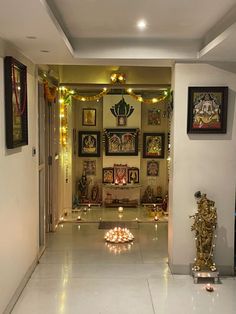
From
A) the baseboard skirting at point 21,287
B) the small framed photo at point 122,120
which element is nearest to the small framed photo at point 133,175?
the small framed photo at point 122,120

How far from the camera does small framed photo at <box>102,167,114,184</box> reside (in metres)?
8.29

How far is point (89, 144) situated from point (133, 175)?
3.85 feet

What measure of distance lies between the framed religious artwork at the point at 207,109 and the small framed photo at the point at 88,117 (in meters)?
4.30

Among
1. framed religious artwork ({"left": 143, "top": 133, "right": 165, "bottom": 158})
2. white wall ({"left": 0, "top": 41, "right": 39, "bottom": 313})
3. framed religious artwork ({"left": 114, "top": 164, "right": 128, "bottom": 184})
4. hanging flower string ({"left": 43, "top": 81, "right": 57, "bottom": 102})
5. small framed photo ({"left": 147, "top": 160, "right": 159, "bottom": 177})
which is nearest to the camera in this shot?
white wall ({"left": 0, "top": 41, "right": 39, "bottom": 313})

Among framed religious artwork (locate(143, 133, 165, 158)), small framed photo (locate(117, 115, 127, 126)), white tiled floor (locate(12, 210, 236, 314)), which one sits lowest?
white tiled floor (locate(12, 210, 236, 314))

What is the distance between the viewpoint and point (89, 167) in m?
8.48

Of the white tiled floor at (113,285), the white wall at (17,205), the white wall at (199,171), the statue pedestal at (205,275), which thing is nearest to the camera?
the white wall at (17,205)

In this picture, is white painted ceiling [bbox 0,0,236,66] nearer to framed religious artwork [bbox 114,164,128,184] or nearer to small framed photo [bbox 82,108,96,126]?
small framed photo [bbox 82,108,96,126]

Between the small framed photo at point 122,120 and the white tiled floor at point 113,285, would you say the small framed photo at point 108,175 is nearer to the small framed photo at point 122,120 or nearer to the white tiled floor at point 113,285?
the small framed photo at point 122,120

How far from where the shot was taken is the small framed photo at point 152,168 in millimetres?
8500

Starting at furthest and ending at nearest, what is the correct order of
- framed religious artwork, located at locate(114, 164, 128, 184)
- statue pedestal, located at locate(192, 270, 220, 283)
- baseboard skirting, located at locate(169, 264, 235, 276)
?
framed religious artwork, located at locate(114, 164, 128, 184), baseboard skirting, located at locate(169, 264, 235, 276), statue pedestal, located at locate(192, 270, 220, 283)

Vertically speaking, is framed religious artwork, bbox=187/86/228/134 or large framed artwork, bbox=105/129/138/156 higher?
framed religious artwork, bbox=187/86/228/134

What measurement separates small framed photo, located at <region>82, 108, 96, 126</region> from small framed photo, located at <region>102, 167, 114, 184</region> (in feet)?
3.45

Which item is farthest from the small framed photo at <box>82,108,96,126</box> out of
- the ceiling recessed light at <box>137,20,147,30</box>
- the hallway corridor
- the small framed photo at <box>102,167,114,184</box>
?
the ceiling recessed light at <box>137,20,147,30</box>
